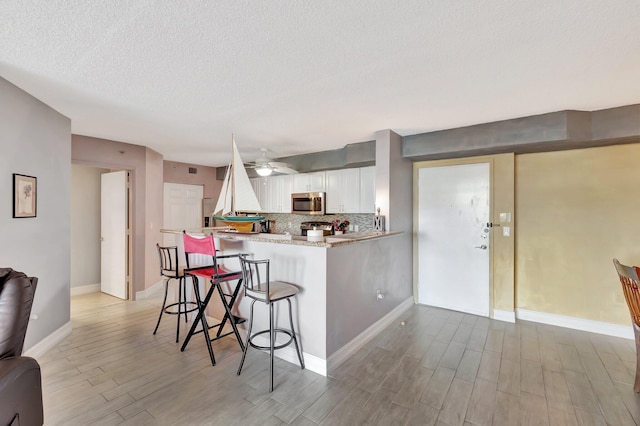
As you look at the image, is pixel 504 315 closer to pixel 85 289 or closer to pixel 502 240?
pixel 502 240

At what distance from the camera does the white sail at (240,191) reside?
9.98 ft

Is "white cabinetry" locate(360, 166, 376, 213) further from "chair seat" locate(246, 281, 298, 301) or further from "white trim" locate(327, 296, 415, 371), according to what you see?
"chair seat" locate(246, 281, 298, 301)

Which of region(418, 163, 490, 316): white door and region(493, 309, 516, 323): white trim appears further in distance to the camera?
region(418, 163, 490, 316): white door

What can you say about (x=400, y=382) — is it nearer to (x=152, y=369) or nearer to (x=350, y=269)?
(x=350, y=269)

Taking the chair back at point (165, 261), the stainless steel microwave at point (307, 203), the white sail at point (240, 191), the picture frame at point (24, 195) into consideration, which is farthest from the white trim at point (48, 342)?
the stainless steel microwave at point (307, 203)

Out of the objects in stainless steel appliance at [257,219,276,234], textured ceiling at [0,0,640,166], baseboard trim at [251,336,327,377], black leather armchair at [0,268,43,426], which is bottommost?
baseboard trim at [251,336,327,377]

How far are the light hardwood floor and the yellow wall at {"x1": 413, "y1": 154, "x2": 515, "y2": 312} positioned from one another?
1.52 feet

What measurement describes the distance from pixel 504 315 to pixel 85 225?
654cm

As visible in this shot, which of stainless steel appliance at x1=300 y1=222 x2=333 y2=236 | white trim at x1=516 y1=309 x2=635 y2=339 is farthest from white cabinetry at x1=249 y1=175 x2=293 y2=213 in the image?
white trim at x1=516 y1=309 x2=635 y2=339

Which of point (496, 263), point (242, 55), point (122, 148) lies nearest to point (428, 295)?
point (496, 263)

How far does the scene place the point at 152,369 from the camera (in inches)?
98.0

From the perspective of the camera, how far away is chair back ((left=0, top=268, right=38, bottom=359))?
144 cm

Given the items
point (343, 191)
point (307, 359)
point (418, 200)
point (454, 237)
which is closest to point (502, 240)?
point (454, 237)

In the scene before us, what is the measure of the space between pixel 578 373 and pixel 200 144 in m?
5.12
